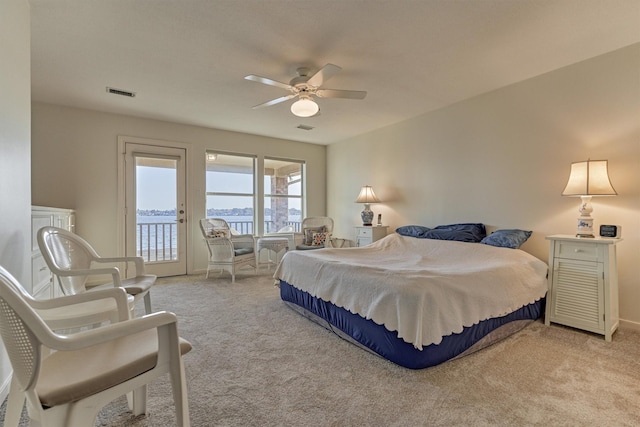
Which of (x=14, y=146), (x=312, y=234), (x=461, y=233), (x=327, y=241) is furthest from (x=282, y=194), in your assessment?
(x=14, y=146)

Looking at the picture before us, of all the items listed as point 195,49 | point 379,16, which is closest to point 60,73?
Result: point 195,49

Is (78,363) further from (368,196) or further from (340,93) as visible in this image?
(368,196)

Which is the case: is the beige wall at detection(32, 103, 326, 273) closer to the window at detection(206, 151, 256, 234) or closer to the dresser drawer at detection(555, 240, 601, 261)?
the window at detection(206, 151, 256, 234)

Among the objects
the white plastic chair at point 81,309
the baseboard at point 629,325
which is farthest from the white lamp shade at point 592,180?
the white plastic chair at point 81,309

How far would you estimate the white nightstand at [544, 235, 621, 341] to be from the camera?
7.49 feet

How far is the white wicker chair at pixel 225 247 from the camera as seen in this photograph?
4.23 meters

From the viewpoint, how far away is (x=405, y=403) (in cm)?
154

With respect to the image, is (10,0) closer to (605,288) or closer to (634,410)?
(634,410)

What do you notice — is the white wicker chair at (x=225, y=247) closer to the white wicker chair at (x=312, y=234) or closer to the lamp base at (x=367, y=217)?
the white wicker chair at (x=312, y=234)

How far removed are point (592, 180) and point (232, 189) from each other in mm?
4780

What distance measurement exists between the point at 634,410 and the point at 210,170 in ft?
17.3

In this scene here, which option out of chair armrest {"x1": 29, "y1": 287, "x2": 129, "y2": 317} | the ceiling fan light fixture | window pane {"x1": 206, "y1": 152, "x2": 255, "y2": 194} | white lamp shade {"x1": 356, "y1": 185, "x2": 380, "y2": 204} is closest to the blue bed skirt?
chair armrest {"x1": 29, "y1": 287, "x2": 129, "y2": 317}

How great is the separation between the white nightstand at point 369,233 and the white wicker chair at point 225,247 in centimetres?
170

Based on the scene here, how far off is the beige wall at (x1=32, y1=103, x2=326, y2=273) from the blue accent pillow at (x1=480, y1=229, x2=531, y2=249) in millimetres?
4150
